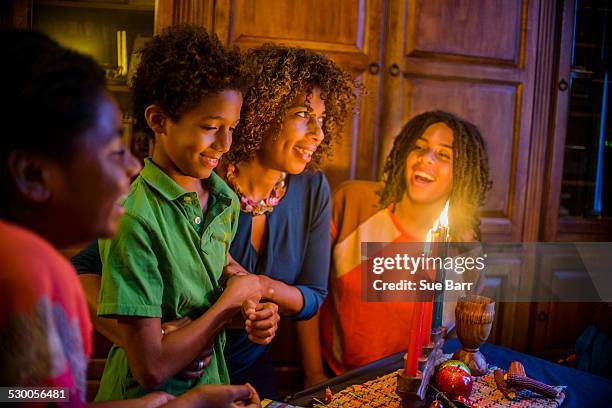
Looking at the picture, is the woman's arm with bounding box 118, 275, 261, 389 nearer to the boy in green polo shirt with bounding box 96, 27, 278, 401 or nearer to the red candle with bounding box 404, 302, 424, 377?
the boy in green polo shirt with bounding box 96, 27, 278, 401

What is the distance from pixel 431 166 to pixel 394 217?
22 centimetres

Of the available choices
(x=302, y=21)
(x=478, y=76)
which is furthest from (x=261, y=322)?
(x=478, y=76)

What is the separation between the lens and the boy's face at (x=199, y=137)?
0.98 m

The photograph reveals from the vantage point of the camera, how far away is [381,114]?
2.06 m

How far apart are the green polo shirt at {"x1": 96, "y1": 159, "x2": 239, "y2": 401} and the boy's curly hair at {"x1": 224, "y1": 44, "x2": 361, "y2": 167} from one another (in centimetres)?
34

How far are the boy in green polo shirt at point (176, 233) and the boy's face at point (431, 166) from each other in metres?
0.85

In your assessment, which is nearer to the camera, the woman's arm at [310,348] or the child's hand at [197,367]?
the child's hand at [197,367]

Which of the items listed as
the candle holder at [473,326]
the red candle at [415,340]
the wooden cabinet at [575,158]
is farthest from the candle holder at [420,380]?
the wooden cabinet at [575,158]

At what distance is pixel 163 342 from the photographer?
901mm

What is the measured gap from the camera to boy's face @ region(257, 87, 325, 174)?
143 centimetres

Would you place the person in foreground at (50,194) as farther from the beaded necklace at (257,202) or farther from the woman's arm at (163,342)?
the beaded necklace at (257,202)

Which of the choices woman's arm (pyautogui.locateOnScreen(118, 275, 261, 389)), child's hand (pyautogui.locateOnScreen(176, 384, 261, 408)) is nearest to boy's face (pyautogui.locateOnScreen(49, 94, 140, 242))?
child's hand (pyautogui.locateOnScreen(176, 384, 261, 408))

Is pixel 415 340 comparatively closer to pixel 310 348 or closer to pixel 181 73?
pixel 181 73

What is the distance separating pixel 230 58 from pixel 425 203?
38.1 inches
